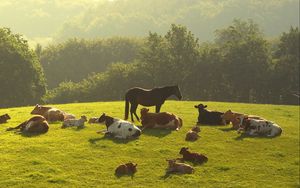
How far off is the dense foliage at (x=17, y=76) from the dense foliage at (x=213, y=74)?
313 inches

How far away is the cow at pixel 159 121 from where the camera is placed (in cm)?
2392

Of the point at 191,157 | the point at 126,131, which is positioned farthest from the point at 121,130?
the point at 191,157

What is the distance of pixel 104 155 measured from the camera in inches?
746

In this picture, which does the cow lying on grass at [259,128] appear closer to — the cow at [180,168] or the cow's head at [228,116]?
the cow's head at [228,116]

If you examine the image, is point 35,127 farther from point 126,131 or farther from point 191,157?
point 191,157

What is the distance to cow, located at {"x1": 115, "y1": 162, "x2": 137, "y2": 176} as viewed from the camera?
55.5 feet

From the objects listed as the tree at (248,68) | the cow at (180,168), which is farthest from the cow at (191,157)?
the tree at (248,68)

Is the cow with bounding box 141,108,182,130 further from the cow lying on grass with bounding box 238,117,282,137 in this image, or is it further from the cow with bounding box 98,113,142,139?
the cow lying on grass with bounding box 238,117,282,137

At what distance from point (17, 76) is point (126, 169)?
56.5 m

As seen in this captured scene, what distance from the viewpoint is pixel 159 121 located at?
2398 centimetres

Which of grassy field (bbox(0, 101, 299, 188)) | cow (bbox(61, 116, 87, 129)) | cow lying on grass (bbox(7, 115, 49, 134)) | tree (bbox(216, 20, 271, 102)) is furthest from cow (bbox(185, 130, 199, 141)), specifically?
tree (bbox(216, 20, 271, 102))

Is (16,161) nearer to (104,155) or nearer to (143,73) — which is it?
(104,155)

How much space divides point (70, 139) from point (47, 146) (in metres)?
1.83

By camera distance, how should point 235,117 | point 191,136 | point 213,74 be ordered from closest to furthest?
point 191,136 → point 235,117 → point 213,74
